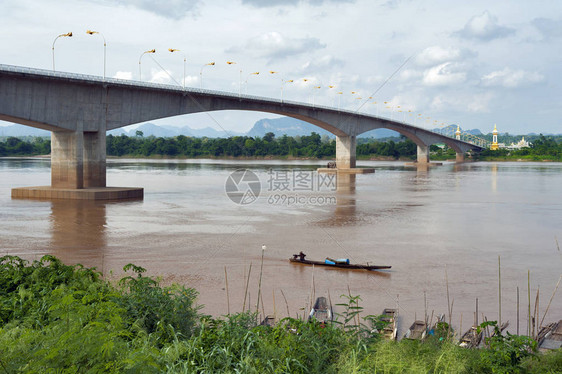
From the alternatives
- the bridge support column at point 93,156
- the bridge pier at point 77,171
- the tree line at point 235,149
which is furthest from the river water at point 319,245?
the tree line at point 235,149

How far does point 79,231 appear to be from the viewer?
22281 millimetres

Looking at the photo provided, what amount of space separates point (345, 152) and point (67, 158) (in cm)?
4745

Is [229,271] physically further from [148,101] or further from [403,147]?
[403,147]

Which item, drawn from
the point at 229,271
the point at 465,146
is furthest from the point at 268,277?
the point at 465,146

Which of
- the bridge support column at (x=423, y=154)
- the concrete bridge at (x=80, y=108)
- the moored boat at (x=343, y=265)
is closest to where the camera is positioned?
the moored boat at (x=343, y=265)

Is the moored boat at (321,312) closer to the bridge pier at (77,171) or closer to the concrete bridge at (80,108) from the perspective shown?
the bridge pier at (77,171)

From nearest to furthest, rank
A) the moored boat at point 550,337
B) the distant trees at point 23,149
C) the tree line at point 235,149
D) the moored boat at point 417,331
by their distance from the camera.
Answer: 1. the moored boat at point 550,337
2. the moored boat at point 417,331
3. the distant trees at point 23,149
4. the tree line at point 235,149

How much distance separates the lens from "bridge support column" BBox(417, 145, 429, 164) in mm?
113500

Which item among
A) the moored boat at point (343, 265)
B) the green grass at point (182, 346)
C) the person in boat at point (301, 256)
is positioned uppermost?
the green grass at point (182, 346)

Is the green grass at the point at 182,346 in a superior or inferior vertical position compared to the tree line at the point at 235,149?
inferior

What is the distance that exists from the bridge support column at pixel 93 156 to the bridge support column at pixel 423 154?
8770 cm

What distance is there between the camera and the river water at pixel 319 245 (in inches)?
499

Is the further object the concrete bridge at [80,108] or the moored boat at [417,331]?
the concrete bridge at [80,108]

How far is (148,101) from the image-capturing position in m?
40.9
